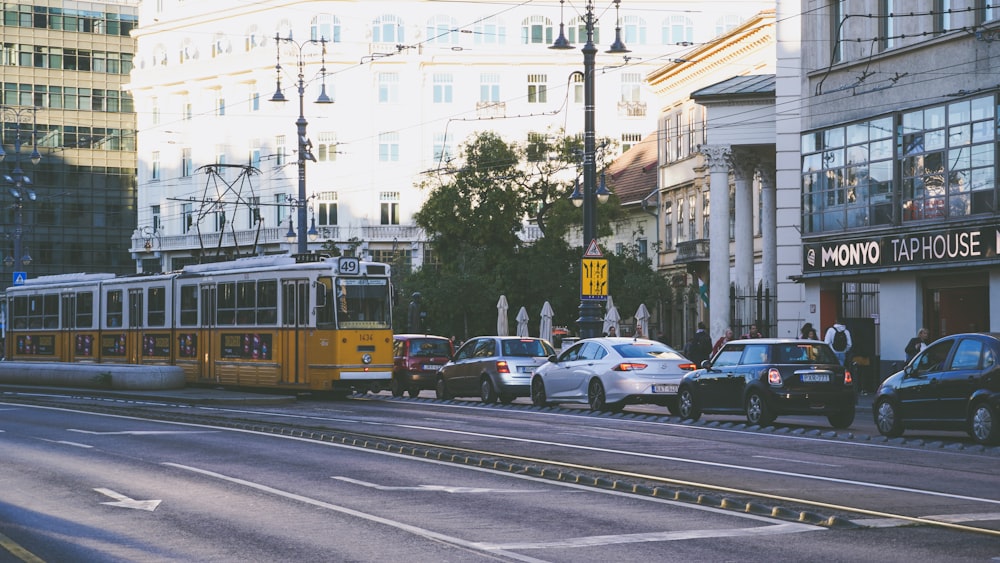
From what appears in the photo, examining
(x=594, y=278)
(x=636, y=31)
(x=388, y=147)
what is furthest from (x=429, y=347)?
(x=636, y=31)

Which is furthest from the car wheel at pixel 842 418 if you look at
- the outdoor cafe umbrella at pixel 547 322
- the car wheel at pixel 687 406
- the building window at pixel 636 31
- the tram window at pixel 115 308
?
the building window at pixel 636 31

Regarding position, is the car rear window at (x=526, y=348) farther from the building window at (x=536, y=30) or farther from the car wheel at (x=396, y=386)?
the building window at (x=536, y=30)

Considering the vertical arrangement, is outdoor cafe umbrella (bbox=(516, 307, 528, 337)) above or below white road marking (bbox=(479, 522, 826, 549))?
above

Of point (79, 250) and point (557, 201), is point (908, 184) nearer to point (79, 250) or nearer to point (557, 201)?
point (557, 201)

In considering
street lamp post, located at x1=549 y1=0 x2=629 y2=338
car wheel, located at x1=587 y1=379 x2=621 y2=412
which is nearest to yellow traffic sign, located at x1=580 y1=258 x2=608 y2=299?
street lamp post, located at x1=549 y1=0 x2=629 y2=338

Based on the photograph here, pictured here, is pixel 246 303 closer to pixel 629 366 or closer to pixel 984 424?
pixel 629 366

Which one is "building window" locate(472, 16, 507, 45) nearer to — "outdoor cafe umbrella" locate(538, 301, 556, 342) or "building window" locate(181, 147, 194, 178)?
"building window" locate(181, 147, 194, 178)

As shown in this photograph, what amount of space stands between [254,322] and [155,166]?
63468 mm

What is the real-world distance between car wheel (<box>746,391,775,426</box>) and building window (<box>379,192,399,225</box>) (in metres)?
65.0

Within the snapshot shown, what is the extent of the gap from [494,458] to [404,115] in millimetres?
71918

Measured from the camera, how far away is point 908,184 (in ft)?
121

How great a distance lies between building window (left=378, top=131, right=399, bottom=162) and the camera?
292ft

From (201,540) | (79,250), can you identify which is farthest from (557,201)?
(79,250)

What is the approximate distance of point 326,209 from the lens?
89.9m
